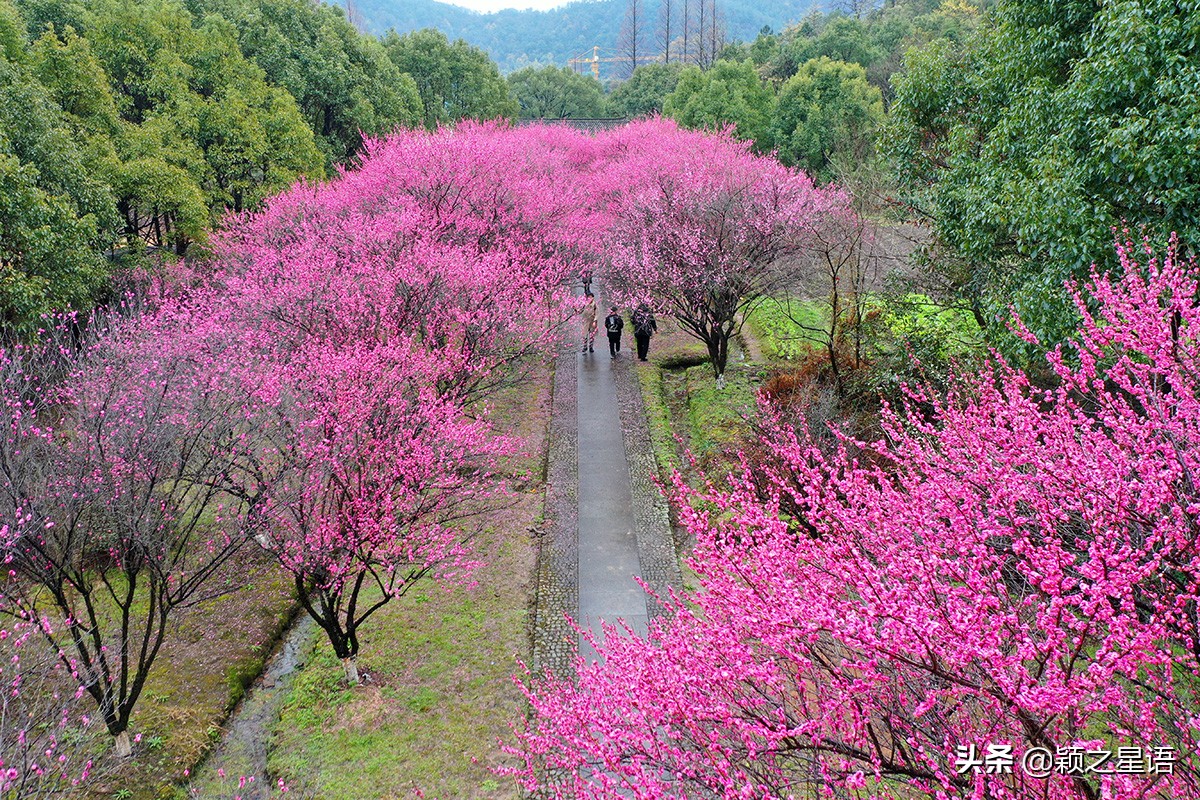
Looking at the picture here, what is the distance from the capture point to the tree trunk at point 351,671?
32.5 feet

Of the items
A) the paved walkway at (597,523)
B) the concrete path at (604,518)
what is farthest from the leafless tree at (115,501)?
the concrete path at (604,518)

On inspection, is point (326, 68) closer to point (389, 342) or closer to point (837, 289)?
point (389, 342)

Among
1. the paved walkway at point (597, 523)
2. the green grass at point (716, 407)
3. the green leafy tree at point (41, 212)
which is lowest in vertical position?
the paved walkway at point (597, 523)

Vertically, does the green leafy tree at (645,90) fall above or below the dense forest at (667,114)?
above

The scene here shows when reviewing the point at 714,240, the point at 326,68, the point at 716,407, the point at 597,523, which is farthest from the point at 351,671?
the point at 326,68

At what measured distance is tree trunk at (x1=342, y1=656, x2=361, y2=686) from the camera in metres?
9.90

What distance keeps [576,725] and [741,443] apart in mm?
10400

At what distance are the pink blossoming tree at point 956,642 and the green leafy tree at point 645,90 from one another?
62.2 m

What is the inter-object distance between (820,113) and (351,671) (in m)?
36.8

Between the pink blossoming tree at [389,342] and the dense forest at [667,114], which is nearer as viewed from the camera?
the dense forest at [667,114]

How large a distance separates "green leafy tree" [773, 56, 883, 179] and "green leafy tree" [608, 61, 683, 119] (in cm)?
2583

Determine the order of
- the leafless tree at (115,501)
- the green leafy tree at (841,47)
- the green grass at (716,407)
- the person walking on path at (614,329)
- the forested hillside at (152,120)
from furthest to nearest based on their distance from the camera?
the green leafy tree at (841,47) < the person walking on path at (614,329) < the green grass at (716,407) < the forested hillside at (152,120) < the leafless tree at (115,501)

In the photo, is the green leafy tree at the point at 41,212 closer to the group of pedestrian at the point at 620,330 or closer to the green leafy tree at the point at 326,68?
the group of pedestrian at the point at 620,330

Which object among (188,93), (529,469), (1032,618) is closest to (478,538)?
(529,469)
